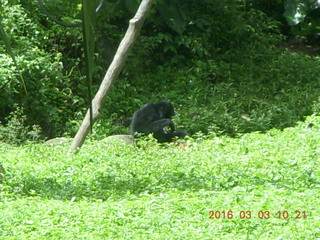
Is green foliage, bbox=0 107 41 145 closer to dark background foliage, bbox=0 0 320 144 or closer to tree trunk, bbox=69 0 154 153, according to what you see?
dark background foliage, bbox=0 0 320 144

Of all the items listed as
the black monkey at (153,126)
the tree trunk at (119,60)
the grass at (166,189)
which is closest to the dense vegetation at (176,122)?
the grass at (166,189)

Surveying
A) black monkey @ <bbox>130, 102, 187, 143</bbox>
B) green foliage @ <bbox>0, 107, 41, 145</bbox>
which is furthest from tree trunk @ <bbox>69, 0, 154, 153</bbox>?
green foliage @ <bbox>0, 107, 41, 145</bbox>

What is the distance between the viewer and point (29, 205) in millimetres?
4574

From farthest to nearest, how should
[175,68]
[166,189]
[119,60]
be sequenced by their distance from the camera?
[175,68], [119,60], [166,189]

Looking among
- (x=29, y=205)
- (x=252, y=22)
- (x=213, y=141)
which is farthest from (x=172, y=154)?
→ (x=252, y=22)

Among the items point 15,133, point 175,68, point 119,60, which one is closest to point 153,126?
point 119,60

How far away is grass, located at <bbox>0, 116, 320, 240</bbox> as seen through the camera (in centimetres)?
385

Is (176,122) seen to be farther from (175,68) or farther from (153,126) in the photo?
(175,68)

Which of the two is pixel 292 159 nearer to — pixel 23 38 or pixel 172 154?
pixel 172 154

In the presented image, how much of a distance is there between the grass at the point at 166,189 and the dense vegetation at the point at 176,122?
1 centimetres
